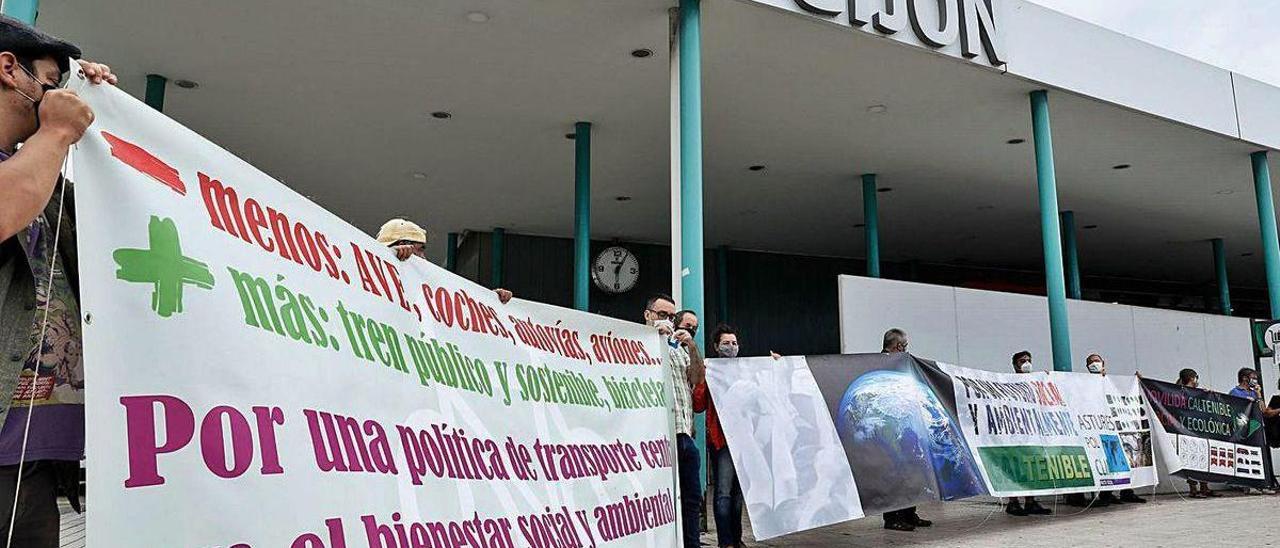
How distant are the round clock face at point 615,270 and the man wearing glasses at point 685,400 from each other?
1090cm

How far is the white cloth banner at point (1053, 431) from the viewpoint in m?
6.64

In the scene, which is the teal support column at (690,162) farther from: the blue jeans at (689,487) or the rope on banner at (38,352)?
the rope on banner at (38,352)

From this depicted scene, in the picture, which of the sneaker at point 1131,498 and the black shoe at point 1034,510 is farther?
the sneaker at point 1131,498

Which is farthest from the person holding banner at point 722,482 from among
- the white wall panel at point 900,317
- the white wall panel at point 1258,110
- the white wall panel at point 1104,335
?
the white wall panel at point 1258,110

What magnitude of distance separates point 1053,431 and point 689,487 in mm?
3859

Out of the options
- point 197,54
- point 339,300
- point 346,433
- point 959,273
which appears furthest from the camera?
point 959,273

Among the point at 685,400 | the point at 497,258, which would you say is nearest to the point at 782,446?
the point at 685,400

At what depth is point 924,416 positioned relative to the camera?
20.4 ft

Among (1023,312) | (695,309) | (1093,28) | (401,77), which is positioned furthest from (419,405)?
(1023,312)

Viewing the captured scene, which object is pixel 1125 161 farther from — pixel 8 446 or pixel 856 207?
pixel 8 446

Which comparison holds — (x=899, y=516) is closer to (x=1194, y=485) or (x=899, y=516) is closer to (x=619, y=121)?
(x=1194, y=485)

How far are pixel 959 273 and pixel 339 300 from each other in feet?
61.0

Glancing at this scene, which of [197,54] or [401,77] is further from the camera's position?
[401,77]

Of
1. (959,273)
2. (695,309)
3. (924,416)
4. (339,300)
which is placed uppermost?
(959,273)
